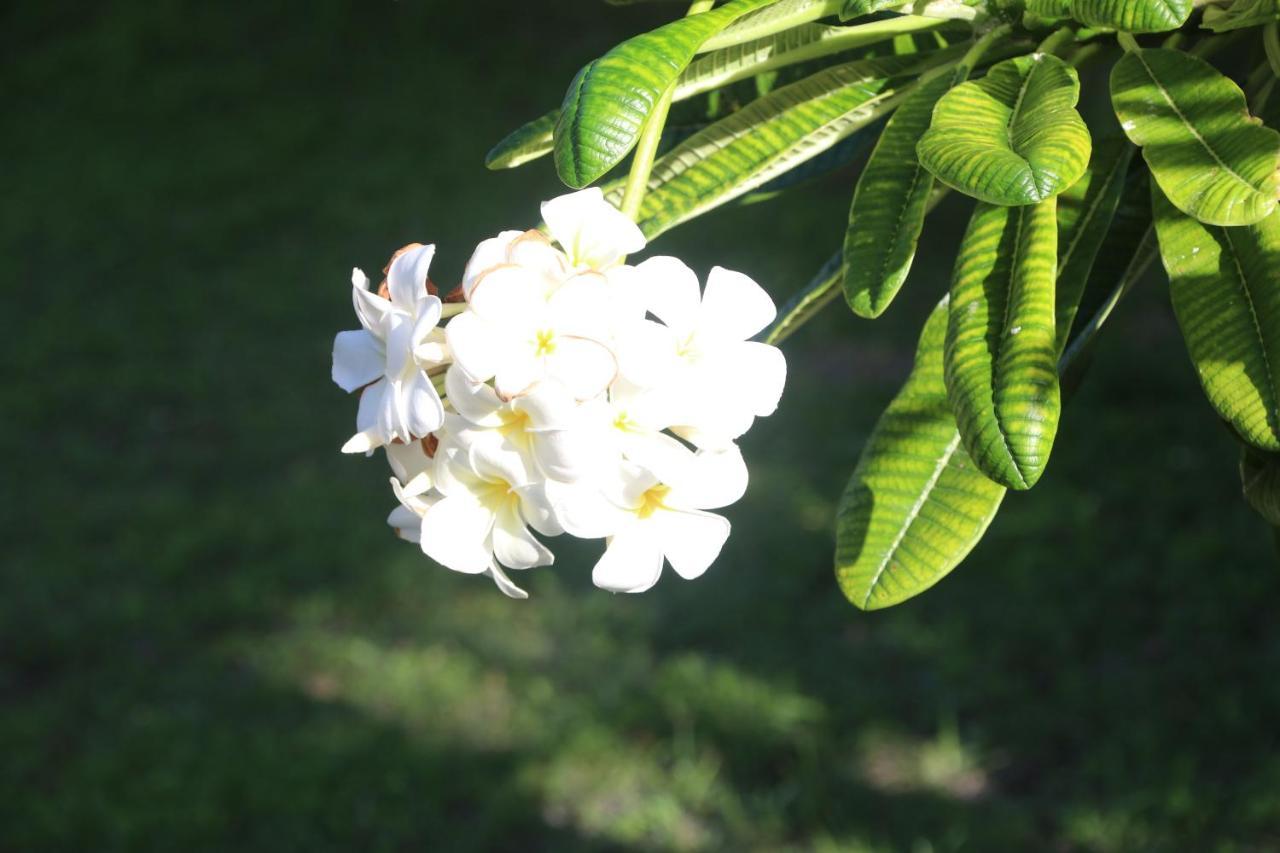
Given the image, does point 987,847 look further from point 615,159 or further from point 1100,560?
point 615,159

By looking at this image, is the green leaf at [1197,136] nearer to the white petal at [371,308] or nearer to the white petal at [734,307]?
the white petal at [734,307]

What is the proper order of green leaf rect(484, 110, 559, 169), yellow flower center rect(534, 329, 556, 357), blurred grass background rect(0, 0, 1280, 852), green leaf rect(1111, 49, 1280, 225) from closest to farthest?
yellow flower center rect(534, 329, 556, 357) < green leaf rect(1111, 49, 1280, 225) < green leaf rect(484, 110, 559, 169) < blurred grass background rect(0, 0, 1280, 852)

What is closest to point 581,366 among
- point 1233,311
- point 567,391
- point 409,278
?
point 567,391

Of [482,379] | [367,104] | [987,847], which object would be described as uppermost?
[482,379]

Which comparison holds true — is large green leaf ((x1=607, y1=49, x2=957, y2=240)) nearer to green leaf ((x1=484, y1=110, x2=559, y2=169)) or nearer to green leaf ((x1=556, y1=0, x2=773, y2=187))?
green leaf ((x1=484, y1=110, x2=559, y2=169))

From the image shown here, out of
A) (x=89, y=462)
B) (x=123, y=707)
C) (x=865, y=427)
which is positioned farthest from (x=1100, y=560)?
(x=89, y=462)

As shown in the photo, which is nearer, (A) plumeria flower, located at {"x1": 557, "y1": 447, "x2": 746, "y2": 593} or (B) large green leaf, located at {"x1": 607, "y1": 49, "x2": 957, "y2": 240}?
(A) plumeria flower, located at {"x1": 557, "y1": 447, "x2": 746, "y2": 593}

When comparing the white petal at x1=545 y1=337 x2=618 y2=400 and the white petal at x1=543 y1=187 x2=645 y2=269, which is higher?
the white petal at x1=543 y1=187 x2=645 y2=269

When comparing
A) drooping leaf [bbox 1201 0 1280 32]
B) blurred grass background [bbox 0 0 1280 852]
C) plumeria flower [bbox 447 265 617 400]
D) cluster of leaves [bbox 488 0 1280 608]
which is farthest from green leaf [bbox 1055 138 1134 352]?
blurred grass background [bbox 0 0 1280 852]
